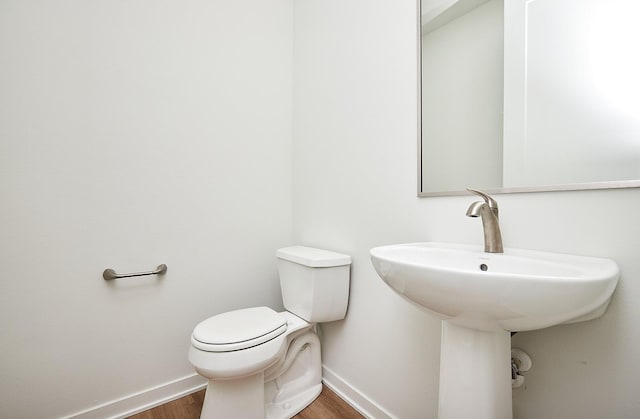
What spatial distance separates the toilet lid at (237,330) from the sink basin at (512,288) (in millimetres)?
638

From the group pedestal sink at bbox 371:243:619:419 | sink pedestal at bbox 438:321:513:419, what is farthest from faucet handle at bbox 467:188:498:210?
sink pedestal at bbox 438:321:513:419

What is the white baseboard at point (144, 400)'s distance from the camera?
1206 mm

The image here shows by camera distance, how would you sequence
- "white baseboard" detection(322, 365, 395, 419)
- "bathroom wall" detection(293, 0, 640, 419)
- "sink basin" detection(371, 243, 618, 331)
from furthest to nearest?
1. "white baseboard" detection(322, 365, 395, 419)
2. "bathroom wall" detection(293, 0, 640, 419)
3. "sink basin" detection(371, 243, 618, 331)

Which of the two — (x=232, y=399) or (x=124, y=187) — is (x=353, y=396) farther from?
(x=124, y=187)

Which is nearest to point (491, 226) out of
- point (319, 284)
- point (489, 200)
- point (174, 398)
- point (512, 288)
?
point (489, 200)

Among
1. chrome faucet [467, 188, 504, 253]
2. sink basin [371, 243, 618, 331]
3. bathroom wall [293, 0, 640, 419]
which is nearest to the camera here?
sink basin [371, 243, 618, 331]

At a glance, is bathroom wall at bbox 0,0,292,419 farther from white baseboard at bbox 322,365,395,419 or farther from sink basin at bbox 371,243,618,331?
sink basin at bbox 371,243,618,331

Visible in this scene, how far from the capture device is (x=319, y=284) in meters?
1.27

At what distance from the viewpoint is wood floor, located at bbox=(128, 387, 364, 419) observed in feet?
4.11

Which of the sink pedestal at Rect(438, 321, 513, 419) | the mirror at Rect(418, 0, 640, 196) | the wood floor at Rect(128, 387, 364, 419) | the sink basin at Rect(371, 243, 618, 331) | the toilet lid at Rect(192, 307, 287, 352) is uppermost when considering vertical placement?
the mirror at Rect(418, 0, 640, 196)

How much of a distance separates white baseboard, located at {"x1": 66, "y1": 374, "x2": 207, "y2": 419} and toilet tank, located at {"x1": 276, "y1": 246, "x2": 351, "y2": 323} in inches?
25.9

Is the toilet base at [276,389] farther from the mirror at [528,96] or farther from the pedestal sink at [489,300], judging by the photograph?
the mirror at [528,96]

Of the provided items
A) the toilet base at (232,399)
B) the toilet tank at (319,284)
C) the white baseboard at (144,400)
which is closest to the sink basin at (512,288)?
the toilet tank at (319,284)

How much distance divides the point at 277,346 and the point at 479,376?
2.43ft
